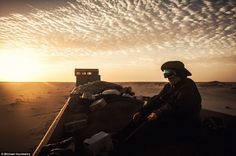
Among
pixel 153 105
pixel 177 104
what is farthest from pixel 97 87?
pixel 177 104

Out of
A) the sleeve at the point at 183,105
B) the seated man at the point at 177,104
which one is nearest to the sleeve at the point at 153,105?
the seated man at the point at 177,104

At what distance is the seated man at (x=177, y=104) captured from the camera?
11.7 ft

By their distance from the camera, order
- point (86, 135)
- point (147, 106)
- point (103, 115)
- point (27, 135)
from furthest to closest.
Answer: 1. point (27, 135)
2. point (103, 115)
3. point (86, 135)
4. point (147, 106)

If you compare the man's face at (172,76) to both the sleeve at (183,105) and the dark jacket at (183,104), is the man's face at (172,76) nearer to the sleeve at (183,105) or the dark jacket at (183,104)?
the dark jacket at (183,104)

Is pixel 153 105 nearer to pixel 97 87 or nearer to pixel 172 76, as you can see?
pixel 172 76

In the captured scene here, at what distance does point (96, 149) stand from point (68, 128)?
6.03ft

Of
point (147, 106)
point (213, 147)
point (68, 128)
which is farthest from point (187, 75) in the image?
point (68, 128)

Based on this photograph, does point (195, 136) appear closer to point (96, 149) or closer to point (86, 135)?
point (96, 149)

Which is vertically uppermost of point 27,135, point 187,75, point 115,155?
point 187,75

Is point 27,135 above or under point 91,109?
under

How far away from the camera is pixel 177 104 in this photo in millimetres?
3566

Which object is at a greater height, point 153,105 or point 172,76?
point 172,76

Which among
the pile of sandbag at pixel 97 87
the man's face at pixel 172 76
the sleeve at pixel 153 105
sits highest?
the man's face at pixel 172 76

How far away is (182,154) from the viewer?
336 centimetres
